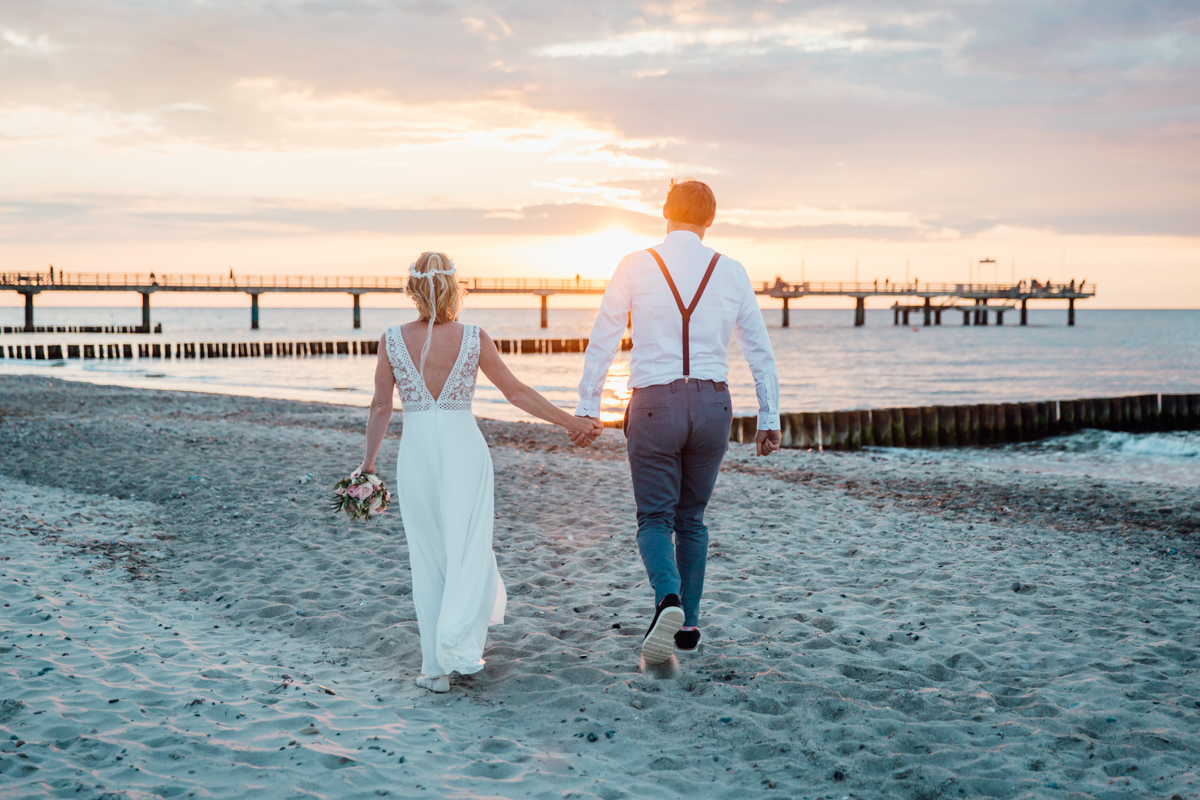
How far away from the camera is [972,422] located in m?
16.6

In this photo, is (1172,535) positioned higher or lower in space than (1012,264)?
lower

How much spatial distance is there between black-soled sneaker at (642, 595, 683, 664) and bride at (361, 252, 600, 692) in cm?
80

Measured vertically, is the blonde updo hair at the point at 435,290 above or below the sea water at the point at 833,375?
above

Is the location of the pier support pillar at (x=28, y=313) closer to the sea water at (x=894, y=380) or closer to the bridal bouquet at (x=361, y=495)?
the sea water at (x=894, y=380)

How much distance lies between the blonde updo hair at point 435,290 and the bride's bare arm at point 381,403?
0.25 meters

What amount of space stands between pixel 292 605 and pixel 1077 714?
4.33 m

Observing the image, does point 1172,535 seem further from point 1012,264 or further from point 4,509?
point 1012,264

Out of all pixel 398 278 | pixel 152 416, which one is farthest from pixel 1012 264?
pixel 152 416

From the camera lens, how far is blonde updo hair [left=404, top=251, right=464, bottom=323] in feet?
11.7

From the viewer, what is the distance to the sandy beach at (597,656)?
3.05 m

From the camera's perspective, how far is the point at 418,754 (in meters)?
3.16

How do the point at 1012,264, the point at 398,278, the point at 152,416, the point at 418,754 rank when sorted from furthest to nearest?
the point at 1012,264
the point at 398,278
the point at 152,416
the point at 418,754

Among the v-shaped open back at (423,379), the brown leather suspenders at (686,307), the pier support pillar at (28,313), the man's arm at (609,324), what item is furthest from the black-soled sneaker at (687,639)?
the pier support pillar at (28,313)

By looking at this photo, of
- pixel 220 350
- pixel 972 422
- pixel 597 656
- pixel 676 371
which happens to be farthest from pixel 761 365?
pixel 220 350
